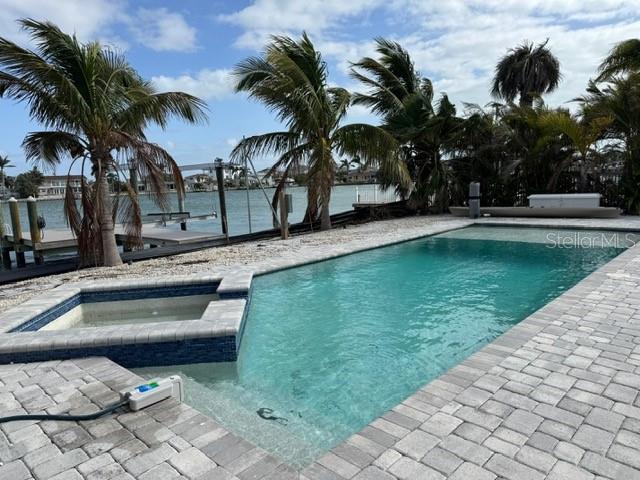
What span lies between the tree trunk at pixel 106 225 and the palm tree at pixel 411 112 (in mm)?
8434

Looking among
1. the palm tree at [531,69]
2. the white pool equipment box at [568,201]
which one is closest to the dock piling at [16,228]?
the white pool equipment box at [568,201]

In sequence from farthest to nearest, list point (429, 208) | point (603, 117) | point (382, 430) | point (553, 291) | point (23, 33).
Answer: point (429, 208)
point (603, 117)
point (23, 33)
point (553, 291)
point (382, 430)

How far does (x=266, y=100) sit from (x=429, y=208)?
767 cm

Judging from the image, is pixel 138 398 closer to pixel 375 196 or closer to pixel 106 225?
pixel 106 225

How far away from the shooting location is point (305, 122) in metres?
11.0

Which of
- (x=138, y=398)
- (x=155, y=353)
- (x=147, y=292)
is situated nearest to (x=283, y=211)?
(x=147, y=292)

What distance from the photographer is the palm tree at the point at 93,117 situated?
6891 mm

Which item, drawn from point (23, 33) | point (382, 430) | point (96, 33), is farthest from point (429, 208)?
point (382, 430)

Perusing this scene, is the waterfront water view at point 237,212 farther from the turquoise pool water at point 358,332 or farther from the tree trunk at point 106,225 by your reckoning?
the turquoise pool water at point 358,332

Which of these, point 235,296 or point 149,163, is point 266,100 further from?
point 235,296

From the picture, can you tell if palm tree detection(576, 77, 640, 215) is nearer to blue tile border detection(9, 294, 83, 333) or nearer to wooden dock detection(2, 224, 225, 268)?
wooden dock detection(2, 224, 225, 268)

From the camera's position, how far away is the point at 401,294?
21.1ft

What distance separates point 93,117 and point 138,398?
6.16m

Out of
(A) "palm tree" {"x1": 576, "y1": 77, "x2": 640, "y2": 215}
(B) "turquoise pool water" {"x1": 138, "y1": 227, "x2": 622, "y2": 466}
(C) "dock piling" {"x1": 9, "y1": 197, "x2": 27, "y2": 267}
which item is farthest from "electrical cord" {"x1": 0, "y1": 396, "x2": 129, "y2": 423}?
(A) "palm tree" {"x1": 576, "y1": 77, "x2": 640, "y2": 215}
